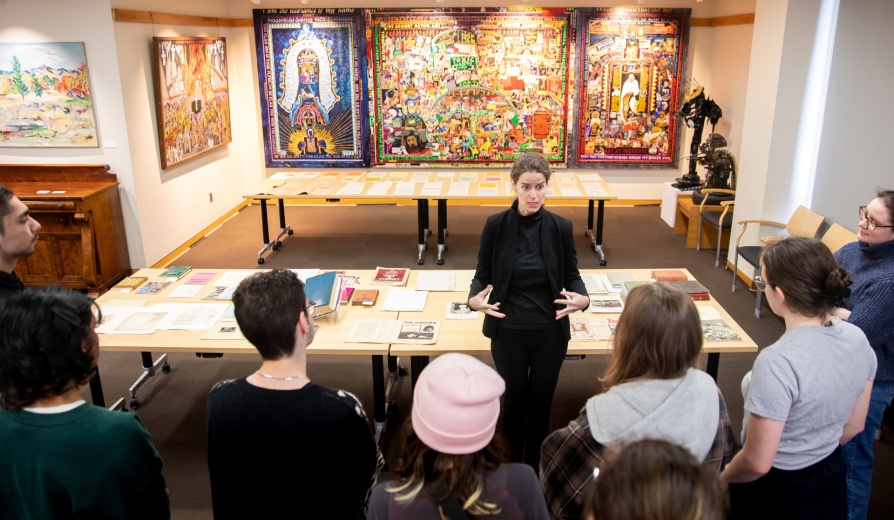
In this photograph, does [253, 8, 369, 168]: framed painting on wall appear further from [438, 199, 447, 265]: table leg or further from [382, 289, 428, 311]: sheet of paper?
[382, 289, 428, 311]: sheet of paper

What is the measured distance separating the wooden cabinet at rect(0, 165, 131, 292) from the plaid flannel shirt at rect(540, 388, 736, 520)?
5244mm

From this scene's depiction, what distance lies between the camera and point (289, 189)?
7.10 m

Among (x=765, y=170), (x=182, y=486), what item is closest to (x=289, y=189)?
(x=182, y=486)

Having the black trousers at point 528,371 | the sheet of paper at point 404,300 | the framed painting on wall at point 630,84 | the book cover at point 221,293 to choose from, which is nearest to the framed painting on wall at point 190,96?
the book cover at point 221,293

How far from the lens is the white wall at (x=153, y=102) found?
595 centimetres

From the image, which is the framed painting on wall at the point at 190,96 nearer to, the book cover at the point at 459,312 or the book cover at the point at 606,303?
the book cover at the point at 459,312

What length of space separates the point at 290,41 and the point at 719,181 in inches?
225

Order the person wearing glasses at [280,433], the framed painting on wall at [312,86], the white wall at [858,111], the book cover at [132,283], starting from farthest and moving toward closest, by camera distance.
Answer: the framed painting on wall at [312,86] → the white wall at [858,111] → the book cover at [132,283] → the person wearing glasses at [280,433]

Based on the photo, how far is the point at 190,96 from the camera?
7500 mm

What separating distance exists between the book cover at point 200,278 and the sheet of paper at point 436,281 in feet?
4.47

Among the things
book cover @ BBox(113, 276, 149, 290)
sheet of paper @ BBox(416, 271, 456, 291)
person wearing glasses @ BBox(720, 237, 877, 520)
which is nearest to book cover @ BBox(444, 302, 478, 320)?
sheet of paper @ BBox(416, 271, 456, 291)

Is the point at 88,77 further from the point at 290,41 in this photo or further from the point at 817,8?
the point at 817,8

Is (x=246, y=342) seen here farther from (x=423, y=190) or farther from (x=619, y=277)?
(x=423, y=190)

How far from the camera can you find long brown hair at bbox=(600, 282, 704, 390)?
5.79 ft
